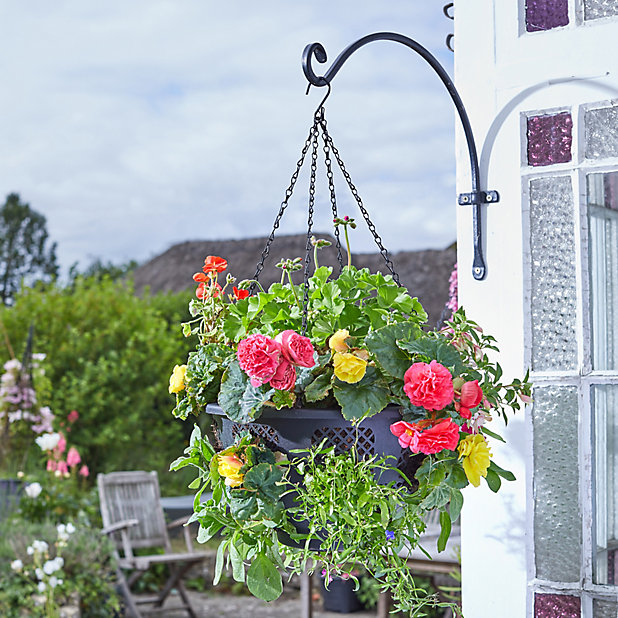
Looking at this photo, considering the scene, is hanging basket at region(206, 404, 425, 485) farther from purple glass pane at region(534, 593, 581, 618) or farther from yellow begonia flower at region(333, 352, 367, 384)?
purple glass pane at region(534, 593, 581, 618)

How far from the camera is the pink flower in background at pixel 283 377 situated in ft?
3.52

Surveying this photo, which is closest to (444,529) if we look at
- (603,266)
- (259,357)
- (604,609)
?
(259,357)

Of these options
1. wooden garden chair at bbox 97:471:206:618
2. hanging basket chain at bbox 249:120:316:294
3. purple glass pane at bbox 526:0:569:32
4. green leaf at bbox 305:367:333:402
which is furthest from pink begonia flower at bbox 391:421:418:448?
wooden garden chair at bbox 97:471:206:618

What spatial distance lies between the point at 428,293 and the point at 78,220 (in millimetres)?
5559

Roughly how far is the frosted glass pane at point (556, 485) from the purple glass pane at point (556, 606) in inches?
1.5

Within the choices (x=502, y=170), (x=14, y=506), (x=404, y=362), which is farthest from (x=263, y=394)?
(x=14, y=506)

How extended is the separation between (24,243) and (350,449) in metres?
10.1

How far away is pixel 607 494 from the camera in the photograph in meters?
1.45

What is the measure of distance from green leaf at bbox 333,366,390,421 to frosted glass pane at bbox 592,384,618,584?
1.88ft

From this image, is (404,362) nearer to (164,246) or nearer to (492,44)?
(492,44)

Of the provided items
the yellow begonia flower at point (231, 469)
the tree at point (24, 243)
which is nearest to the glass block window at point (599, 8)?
the yellow begonia flower at point (231, 469)

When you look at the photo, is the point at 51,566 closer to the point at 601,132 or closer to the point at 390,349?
the point at 390,349

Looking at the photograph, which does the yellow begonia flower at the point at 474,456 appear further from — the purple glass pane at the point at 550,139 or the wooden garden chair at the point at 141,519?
the wooden garden chair at the point at 141,519

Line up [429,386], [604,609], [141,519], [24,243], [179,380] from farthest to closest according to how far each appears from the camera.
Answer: [24,243] → [141,519] → [604,609] → [179,380] → [429,386]
